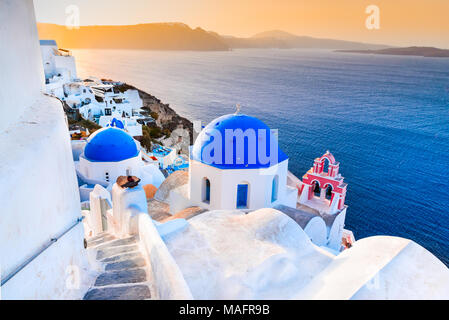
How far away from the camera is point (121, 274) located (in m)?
4.11

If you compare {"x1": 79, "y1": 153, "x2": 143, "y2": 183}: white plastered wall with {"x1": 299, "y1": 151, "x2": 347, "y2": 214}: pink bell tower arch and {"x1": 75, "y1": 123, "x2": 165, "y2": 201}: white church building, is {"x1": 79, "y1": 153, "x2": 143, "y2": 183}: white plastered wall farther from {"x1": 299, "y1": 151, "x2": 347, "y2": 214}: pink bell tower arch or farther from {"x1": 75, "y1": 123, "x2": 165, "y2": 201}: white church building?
{"x1": 299, "y1": 151, "x2": 347, "y2": 214}: pink bell tower arch

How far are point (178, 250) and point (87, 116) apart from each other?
30.6 m

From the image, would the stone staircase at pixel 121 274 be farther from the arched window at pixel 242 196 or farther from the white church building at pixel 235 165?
the arched window at pixel 242 196

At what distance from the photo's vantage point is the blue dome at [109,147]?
14.0 m

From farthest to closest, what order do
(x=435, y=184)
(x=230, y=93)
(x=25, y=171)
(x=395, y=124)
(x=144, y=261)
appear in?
(x=230, y=93) < (x=395, y=124) < (x=435, y=184) < (x=144, y=261) < (x=25, y=171)

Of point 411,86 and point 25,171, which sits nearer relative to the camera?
point 25,171

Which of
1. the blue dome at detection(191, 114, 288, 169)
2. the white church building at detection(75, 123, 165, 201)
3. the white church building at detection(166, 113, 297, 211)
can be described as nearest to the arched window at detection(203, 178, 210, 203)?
the white church building at detection(166, 113, 297, 211)

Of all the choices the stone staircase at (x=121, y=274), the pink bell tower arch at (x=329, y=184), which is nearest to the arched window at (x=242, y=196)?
the stone staircase at (x=121, y=274)

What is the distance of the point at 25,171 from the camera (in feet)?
9.04

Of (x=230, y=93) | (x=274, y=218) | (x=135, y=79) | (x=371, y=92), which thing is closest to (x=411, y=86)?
(x=371, y=92)

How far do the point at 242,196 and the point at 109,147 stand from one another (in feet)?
24.0

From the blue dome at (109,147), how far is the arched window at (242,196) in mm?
6748

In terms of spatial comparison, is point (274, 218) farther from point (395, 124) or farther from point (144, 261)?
point (395, 124)

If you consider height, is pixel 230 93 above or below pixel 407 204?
above
